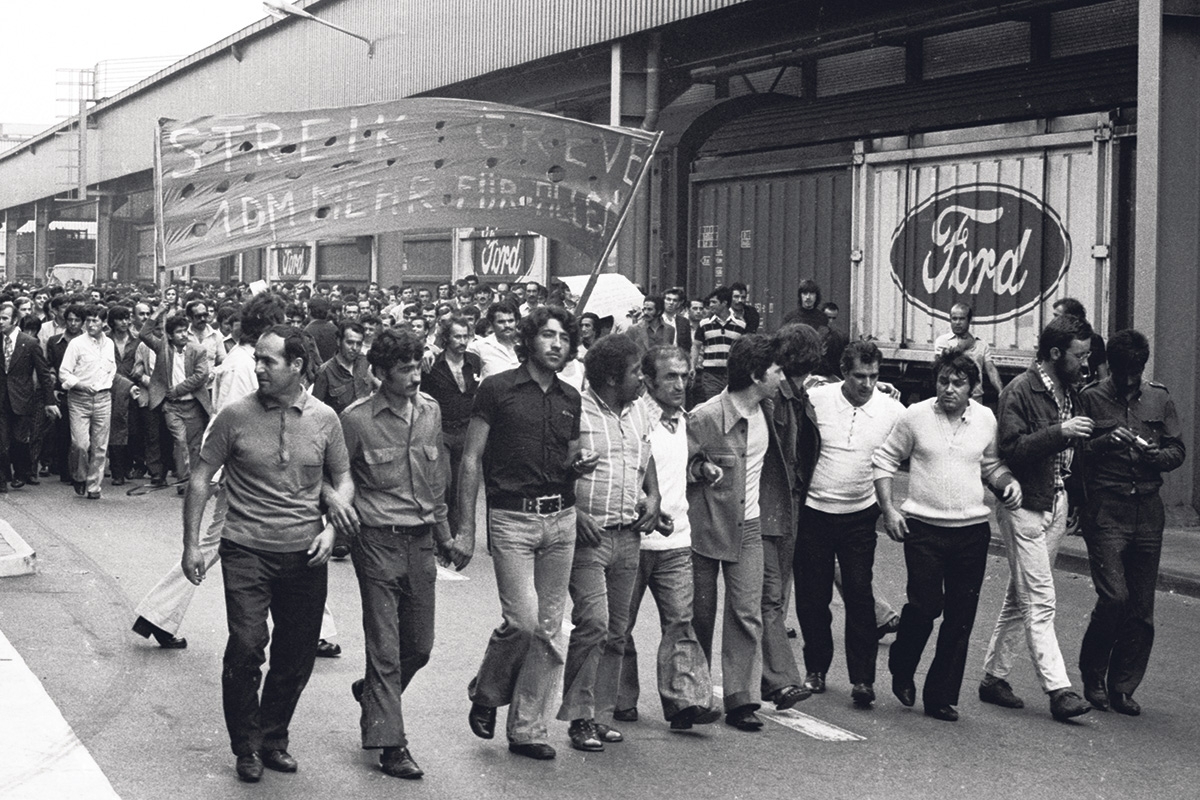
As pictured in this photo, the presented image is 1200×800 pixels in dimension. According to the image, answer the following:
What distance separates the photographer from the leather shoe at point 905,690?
25.1 feet

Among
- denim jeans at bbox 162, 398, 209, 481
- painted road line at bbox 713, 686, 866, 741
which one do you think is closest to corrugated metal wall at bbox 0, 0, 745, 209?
denim jeans at bbox 162, 398, 209, 481

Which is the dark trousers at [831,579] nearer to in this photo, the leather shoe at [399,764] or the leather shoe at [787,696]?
the leather shoe at [787,696]

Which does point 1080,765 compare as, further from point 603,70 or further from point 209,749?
point 603,70

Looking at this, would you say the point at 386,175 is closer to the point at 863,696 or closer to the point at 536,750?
the point at 863,696

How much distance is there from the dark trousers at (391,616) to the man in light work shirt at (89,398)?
32.7 ft

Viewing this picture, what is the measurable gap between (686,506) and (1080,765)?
1.90m

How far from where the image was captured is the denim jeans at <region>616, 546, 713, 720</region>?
6.98 m

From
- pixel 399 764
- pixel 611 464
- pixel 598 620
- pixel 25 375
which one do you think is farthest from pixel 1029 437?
pixel 25 375

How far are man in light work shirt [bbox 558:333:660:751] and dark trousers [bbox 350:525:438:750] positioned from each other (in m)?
0.62

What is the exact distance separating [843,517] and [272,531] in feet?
9.29

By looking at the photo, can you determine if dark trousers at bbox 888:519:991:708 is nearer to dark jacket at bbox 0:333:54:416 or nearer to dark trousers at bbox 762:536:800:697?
dark trousers at bbox 762:536:800:697

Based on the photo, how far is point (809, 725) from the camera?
23.8 feet

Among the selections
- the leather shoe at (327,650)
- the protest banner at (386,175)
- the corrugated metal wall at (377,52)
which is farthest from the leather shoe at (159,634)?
the corrugated metal wall at (377,52)

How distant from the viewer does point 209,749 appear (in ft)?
21.8
